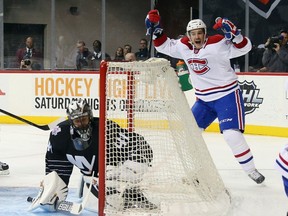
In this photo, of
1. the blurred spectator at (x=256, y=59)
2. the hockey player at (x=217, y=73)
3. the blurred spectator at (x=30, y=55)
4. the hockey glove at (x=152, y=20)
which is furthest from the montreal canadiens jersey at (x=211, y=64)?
the blurred spectator at (x=30, y=55)

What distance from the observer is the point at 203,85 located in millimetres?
5125

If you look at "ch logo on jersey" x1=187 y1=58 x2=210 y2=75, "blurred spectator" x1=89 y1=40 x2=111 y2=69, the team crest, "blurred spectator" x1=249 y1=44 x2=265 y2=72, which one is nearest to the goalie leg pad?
"ch logo on jersey" x1=187 y1=58 x2=210 y2=75

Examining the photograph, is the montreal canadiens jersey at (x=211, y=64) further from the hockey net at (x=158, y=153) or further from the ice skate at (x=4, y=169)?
the ice skate at (x=4, y=169)

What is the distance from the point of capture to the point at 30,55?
1065 cm

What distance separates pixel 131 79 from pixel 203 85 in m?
1.12

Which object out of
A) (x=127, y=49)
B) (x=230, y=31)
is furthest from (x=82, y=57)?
(x=230, y=31)

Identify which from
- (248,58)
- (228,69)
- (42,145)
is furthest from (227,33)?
(248,58)

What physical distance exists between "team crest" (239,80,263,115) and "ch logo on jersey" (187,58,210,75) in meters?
3.23

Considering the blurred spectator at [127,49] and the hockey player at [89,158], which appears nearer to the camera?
the hockey player at [89,158]

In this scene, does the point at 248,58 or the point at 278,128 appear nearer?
the point at 278,128

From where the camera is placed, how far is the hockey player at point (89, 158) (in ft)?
12.6

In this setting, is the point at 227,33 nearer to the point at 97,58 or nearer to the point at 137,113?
the point at 137,113

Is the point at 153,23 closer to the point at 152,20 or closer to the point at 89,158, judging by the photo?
the point at 152,20

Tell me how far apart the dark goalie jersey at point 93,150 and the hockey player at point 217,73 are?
117cm
